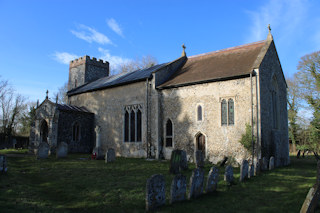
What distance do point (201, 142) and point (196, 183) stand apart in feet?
31.1

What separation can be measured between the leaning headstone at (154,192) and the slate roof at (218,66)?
1068 cm

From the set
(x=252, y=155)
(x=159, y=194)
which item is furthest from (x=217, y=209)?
(x=252, y=155)

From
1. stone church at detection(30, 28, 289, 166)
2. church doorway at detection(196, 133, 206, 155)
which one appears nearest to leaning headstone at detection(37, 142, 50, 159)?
stone church at detection(30, 28, 289, 166)

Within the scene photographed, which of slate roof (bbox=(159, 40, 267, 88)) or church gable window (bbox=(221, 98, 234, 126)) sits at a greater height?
slate roof (bbox=(159, 40, 267, 88))

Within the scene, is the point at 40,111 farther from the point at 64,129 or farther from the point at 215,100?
the point at 215,100

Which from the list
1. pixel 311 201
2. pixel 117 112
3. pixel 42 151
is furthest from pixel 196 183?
pixel 117 112

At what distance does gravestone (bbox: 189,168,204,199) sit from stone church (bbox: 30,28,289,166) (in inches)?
324

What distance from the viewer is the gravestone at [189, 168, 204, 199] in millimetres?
6906

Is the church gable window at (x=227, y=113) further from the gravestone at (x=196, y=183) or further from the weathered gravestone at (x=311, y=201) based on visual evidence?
the weathered gravestone at (x=311, y=201)

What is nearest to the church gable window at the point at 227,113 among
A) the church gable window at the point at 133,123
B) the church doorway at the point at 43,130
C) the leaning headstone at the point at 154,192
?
the church gable window at the point at 133,123

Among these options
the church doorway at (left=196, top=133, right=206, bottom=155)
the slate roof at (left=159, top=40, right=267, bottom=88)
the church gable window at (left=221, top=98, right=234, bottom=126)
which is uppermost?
the slate roof at (left=159, top=40, right=267, bottom=88)

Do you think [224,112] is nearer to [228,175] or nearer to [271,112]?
[271,112]

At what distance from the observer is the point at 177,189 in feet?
21.3

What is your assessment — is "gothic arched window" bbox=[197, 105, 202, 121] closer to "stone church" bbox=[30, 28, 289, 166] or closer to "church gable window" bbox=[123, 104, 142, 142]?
"stone church" bbox=[30, 28, 289, 166]
